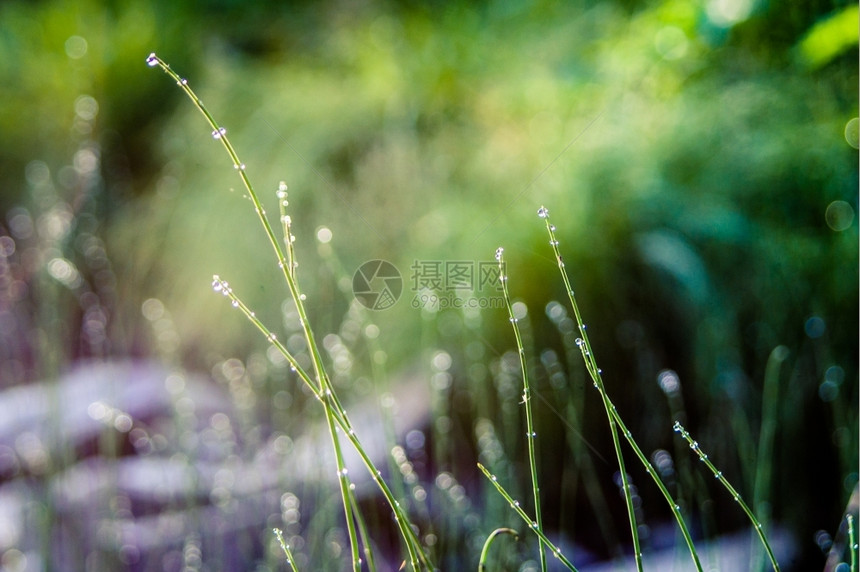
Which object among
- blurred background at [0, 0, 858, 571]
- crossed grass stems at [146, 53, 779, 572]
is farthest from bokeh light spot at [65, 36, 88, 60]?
crossed grass stems at [146, 53, 779, 572]

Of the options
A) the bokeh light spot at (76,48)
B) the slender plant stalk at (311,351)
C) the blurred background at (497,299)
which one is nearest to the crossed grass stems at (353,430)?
the slender plant stalk at (311,351)

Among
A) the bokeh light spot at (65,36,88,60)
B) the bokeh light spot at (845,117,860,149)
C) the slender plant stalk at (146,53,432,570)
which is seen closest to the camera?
the slender plant stalk at (146,53,432,570)

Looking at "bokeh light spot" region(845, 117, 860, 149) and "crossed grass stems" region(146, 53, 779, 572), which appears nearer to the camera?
"crossed grass stems" region(146, 53, 779, 572)

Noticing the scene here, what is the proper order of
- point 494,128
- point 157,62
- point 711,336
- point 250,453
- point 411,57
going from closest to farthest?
point 157,62 < point 250,453 < point 711,336 < point 494,128 < point 411,57

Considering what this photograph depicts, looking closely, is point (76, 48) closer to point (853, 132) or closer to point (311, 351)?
point (853, 132)

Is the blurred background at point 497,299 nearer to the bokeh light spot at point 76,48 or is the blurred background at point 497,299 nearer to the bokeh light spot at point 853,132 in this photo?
the bokeh light spot at point 853,132

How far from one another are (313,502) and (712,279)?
29.2 inches

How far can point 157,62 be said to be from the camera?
1.30ft

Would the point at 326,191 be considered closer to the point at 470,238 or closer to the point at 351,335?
the point at 470,238

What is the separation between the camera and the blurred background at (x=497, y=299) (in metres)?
0.97

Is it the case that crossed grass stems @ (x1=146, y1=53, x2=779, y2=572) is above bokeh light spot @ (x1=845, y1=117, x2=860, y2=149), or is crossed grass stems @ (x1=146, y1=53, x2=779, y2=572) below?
below

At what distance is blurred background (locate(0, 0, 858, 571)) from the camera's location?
3.18 ft

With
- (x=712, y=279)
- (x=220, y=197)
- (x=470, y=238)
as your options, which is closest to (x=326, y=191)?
(x=220, y=197)

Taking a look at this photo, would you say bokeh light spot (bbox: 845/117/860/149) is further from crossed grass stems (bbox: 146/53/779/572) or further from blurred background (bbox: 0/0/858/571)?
crossed grass stems (bbox: 146/53/779/572)
